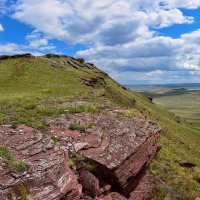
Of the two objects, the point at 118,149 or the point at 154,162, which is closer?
the point at 118,149

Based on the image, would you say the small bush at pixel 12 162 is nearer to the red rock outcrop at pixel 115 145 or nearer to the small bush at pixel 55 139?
the small bush at pixel 55 139

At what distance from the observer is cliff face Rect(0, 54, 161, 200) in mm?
16219

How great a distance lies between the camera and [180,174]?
2975 centimetres

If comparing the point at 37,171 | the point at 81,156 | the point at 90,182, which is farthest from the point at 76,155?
the point at 37,171

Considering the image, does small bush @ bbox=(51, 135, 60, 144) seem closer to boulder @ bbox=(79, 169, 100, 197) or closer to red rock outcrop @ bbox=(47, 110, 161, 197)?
red rock outcrop @ bbox=(47, 110, 161, 197)

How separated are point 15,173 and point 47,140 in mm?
4436

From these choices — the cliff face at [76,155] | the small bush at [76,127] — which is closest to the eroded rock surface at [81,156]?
the cliff face at [76,155]

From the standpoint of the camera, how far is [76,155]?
785 inches

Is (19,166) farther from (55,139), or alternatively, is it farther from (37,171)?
(55,139)

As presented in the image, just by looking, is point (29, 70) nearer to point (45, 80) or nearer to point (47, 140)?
point (45, 80)

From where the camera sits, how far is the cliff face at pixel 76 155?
16219 millimetres

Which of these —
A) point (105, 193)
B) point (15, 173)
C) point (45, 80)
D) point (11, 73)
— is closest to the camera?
point (15, 173)

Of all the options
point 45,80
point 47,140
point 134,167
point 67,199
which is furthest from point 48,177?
point 45,80

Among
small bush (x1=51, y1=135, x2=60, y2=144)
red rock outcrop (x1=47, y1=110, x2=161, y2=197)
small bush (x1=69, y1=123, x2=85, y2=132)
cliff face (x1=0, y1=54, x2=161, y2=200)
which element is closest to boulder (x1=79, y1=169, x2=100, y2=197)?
cliff face (x1=0, y1=54, x2=161, y2=200)
